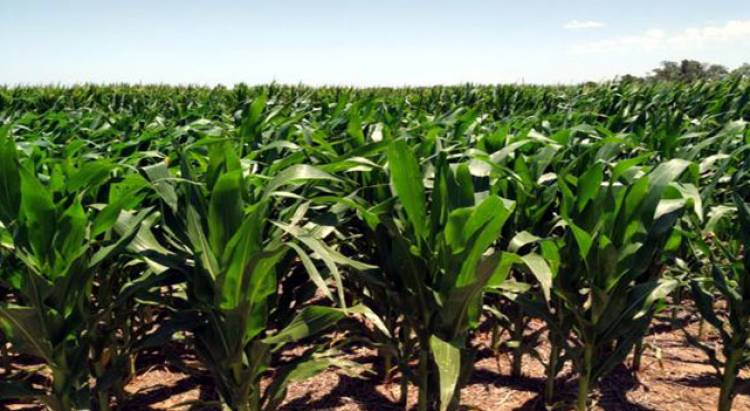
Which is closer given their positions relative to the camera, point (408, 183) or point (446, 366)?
point (446, 366)

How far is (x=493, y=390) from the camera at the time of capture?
282 centimetres

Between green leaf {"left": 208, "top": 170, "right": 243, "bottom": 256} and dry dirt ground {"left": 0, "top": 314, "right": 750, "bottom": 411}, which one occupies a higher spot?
green leaf {"left": 208, "top": 170, "right": 243, "bottom": 256}

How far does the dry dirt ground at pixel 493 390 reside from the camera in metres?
2.70

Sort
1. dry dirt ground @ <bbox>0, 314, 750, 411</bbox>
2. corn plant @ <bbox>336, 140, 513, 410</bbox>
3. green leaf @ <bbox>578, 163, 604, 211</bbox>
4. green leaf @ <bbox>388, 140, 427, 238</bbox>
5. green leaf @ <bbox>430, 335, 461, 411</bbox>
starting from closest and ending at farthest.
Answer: green leaf @ <bbox>430, 335, 461, 411</bbox>, corn plant @ <bbox>336, 140, 513, 410</bbox>, green leaf @ <bbox>388, 140, 427, 238</bbox>, green leaf @ <bbox>578, 163, 604, 211</bbox>, dry dirt ground @ <bbox>0, 314, 750, 411</bbox>

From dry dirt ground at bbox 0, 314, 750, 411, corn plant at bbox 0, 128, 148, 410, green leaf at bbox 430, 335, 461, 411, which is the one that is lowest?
dry dirt ground at bbox 0, 314, 750, 411

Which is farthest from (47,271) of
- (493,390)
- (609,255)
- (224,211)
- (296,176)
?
(493,390)

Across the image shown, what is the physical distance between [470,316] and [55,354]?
51.9 inches

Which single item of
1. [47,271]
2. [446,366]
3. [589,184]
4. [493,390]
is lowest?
[493,390]

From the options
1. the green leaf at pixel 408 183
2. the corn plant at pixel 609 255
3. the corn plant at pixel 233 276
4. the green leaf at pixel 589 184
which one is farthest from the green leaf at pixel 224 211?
the green leaf at pixel 589 184

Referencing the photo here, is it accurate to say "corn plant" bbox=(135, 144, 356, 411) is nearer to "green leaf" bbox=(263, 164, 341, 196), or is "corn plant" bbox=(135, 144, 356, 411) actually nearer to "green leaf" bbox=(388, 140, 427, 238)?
"green leaf" bbox=(263, 164, 341, 196)

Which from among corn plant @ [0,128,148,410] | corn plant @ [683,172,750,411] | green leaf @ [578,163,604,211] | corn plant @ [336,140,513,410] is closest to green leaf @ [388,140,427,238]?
corn plant @ [336,140,513,410]

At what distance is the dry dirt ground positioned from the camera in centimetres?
270

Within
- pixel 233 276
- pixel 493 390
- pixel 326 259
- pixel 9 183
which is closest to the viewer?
pixel 326 259

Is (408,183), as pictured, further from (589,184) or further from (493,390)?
(493,390)
